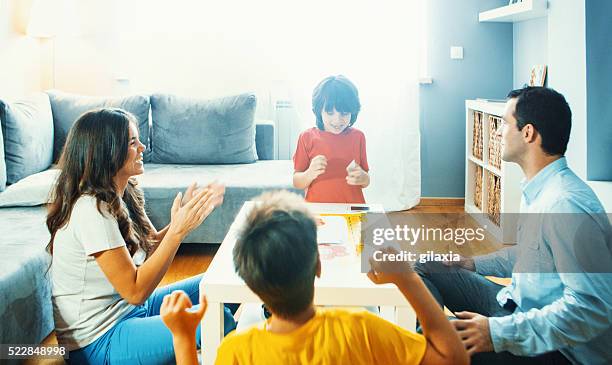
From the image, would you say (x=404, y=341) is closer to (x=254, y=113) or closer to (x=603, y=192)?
(x=603, y=192)

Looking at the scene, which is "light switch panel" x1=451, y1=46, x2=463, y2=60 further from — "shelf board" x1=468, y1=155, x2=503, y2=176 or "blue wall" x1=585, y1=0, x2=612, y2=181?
"blue wall" x1=585, y1=0, x2=612, y2=181

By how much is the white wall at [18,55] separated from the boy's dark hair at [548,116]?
101 inches

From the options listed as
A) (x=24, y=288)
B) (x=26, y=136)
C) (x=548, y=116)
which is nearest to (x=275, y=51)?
(x=26, y=136)

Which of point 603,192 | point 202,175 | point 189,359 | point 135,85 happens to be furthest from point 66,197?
point 135,85

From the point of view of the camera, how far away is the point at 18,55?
3.28 metres

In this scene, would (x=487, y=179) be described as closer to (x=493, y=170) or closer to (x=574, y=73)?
(x=493, y=170)

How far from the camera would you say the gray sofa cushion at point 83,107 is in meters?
3.06

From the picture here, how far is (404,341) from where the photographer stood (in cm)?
81

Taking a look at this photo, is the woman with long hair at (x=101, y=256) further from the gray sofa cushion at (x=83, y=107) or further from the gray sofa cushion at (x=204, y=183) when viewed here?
the gray sofa cushion at (x=83, y=107)

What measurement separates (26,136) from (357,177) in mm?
1457

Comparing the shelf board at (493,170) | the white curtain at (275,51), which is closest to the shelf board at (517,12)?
the white curtain at (275,51)

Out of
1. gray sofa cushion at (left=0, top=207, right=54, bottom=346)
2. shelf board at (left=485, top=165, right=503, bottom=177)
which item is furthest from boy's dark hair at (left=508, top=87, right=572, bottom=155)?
shelf board at (left=485, top=165, right=503, bottom=177)

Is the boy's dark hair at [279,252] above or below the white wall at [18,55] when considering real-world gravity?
below

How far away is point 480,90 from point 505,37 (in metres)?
0.28
